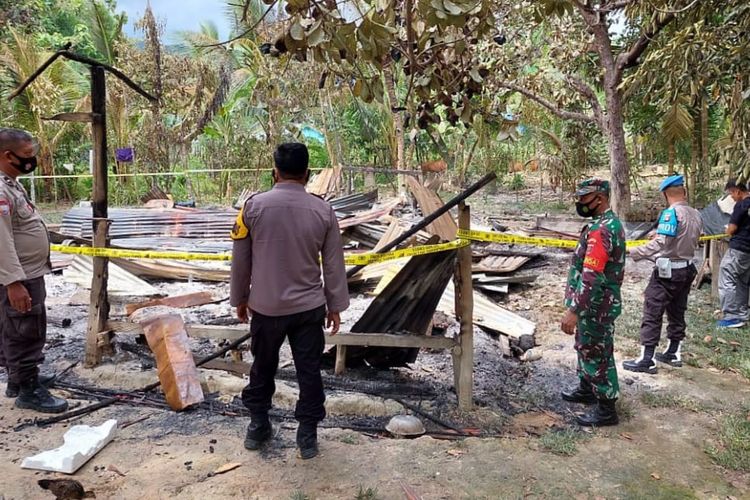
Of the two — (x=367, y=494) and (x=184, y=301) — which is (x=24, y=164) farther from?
(x=367, y=494)

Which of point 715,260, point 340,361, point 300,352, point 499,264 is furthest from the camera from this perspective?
point 499,264

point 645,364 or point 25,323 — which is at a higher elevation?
point 25,323

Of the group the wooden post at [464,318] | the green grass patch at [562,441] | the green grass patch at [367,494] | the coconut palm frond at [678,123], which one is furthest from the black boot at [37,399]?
the coconut palm frond at [678,123]

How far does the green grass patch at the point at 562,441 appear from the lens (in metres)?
3.61

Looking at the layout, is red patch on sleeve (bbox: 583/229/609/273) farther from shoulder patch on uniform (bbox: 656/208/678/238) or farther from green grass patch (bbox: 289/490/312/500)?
green grass patch (bbox: 289/490/312/500)

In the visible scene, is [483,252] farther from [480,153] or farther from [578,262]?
[480,153]

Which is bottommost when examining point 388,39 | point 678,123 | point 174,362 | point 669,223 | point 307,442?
point 307,442

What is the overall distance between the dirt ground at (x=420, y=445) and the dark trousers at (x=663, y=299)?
40 centimetres

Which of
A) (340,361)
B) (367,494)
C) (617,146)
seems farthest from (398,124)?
(367,494)

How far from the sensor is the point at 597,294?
156 inches

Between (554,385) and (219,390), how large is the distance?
2.79 meters

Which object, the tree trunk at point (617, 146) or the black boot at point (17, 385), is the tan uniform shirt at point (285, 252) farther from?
the tree trunk at point (617, 146)

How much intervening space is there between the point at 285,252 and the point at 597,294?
86.4 inches

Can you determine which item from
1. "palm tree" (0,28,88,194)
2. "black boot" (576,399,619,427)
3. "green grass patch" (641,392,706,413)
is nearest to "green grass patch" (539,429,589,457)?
"black boot" (576,399,619,427)
